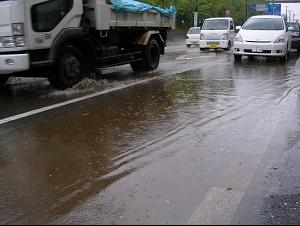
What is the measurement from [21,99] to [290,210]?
6.83 meters

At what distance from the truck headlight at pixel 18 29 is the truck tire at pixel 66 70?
4.15 feet

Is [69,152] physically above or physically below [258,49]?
below

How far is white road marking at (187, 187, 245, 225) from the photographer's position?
3996mm

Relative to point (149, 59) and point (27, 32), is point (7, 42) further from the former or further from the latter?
point (149, 59)

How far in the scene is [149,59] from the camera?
14211 millimetres

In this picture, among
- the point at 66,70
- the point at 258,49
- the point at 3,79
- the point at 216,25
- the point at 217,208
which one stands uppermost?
the point at 216,25

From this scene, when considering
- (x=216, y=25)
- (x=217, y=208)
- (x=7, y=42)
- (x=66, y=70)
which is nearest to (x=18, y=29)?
(x=7, y=42)

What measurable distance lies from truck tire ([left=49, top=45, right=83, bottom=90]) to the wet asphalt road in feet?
1.64

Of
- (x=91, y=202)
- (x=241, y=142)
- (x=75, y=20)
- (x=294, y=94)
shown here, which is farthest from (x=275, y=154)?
(x=75, y=20)

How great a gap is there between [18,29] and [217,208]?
6255 millimetres

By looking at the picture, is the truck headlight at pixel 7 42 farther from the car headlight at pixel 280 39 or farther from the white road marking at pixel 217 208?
the car headlight at pixel 280 39

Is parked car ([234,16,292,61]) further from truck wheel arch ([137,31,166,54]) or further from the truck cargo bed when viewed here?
the truck cargo bed

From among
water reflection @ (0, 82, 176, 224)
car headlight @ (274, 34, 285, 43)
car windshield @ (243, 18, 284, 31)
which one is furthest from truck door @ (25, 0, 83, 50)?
car windshield @ (243, 18, 284, 31)

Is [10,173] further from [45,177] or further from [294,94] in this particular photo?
[294,94]
